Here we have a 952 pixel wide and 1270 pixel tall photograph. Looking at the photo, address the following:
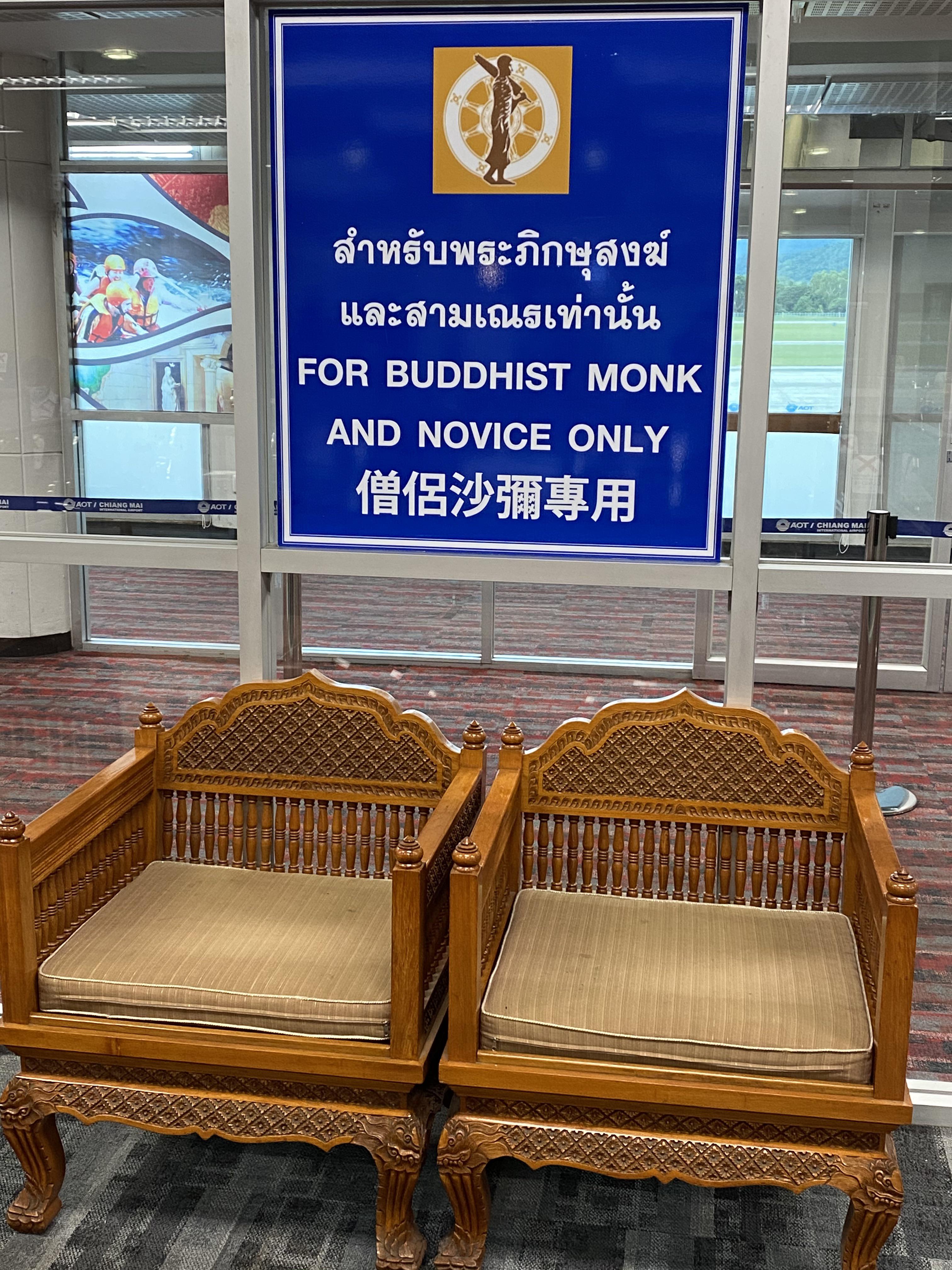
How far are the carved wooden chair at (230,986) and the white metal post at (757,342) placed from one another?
25.5 inches

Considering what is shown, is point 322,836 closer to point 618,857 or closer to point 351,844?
point 351,844

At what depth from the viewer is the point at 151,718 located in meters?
2.83

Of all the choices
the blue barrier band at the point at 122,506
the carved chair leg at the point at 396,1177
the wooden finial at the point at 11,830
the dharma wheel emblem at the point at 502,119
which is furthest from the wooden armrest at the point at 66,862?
the dharma wheel emblem at the point at 502,119

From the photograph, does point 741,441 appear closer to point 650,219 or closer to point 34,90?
point 650,219

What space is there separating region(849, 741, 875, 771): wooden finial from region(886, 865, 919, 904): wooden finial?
53 centimetres

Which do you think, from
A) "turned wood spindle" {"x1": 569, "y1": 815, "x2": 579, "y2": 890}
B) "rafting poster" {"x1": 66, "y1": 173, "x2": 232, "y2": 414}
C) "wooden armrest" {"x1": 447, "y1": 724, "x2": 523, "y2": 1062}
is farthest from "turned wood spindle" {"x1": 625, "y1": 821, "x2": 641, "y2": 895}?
"rafting poster" {"x1": 66, "y1": 173, "x2": 232, "y2": 414}

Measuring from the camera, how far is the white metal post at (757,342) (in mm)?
2619

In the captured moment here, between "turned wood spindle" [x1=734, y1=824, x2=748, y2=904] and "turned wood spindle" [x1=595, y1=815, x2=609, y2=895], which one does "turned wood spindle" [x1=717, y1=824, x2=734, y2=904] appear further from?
"turned wood spindle" [x1=595, y1=815, x2=609, y2=895]

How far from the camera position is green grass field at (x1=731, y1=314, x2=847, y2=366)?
2750mm

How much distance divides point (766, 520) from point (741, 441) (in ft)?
0.62

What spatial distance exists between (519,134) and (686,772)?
1.43 meters

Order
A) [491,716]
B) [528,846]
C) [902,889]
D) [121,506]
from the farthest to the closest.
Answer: [491,716], [121,506], [528,846], [902,889]

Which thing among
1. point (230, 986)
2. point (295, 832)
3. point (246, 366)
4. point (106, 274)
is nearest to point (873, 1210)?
point (230, 986)

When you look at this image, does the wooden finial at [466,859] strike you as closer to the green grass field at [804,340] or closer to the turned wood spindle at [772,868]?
the turned wood spindle at [772,868]
